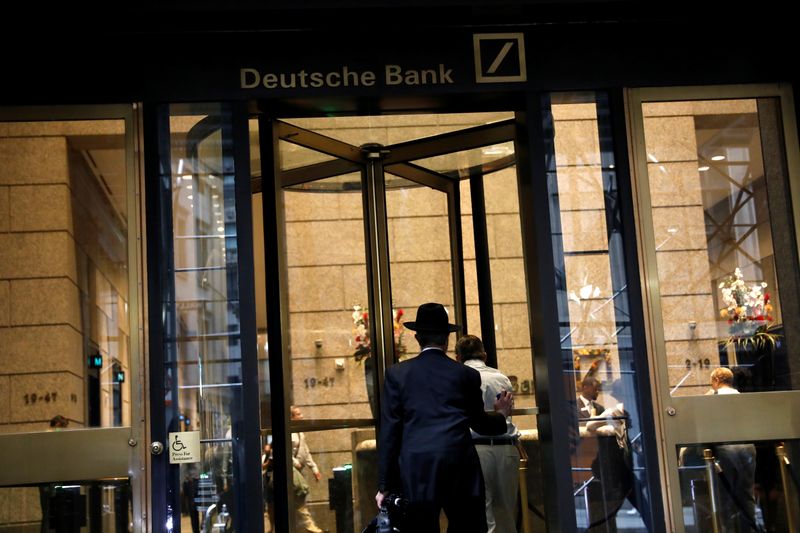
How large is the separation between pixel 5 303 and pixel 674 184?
3794mm

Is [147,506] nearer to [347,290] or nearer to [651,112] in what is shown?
[347,290]

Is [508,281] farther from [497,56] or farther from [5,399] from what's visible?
[5,399]

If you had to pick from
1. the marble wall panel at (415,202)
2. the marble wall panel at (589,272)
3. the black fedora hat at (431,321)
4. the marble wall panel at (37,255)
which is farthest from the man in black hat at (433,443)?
the marble wall panel at (415,202)

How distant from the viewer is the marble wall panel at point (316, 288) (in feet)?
23.4

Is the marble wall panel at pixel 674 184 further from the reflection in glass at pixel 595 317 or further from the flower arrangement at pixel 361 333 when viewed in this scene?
the flower arrangement at pixel 361 333

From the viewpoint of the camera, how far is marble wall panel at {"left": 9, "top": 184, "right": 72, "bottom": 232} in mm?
5711

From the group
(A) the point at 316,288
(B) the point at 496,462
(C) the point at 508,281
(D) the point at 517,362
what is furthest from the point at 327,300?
(B) the point at 496,462

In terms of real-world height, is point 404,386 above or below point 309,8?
below

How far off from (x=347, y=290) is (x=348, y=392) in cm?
72

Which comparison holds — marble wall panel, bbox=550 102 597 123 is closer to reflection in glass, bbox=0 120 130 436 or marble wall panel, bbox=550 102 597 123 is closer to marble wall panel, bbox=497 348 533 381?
marble wall panel, bbox=497 348 533 381

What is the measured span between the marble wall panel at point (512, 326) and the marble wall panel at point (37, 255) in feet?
10.7

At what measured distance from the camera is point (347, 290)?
292 inches

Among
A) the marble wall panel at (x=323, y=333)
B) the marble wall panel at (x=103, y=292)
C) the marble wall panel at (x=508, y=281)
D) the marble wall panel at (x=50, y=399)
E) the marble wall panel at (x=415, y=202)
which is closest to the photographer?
the marble wall panel at (x=50, y=399)

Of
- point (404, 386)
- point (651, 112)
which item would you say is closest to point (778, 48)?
point (651, 112)
